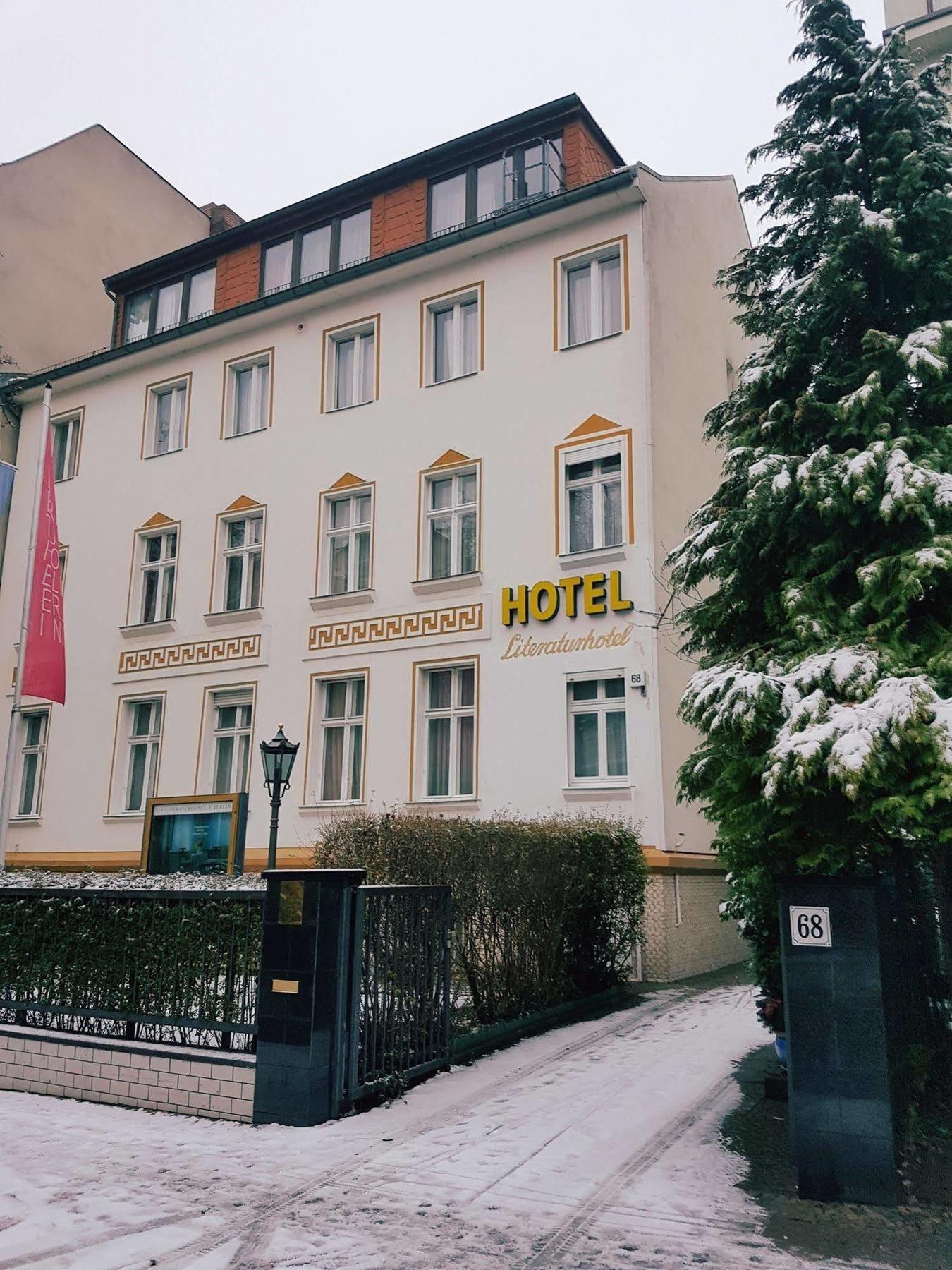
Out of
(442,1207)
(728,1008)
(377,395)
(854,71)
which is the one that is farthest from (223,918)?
(377,395)

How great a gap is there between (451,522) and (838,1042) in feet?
44.9

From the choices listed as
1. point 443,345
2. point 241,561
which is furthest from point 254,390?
point 443,345

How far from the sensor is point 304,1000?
713cm

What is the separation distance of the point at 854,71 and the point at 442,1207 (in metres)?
8.12

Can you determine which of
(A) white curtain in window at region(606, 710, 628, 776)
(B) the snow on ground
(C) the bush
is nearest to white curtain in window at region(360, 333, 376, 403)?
(A) white curtain in window at region(606, 710, 628, 776)

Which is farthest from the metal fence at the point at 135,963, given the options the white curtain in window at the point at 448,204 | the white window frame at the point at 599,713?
the white curtain in window at the point at 448,204

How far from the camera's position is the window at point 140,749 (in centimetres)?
2080

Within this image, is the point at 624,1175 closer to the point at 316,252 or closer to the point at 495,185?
the point at 495,185

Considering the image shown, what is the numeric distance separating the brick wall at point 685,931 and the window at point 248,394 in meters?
12.1

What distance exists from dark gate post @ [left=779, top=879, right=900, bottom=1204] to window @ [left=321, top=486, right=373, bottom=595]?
14.1m

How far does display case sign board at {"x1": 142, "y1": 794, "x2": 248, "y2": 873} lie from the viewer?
1823cm

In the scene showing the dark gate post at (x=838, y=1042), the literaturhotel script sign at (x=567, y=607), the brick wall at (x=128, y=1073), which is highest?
the literaturhotel script sign at (x=567, y=607)

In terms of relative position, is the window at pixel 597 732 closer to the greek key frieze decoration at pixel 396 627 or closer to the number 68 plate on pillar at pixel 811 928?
the greek key frieze decoration at pixel 396 627

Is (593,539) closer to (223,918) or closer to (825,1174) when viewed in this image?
(223,918)
